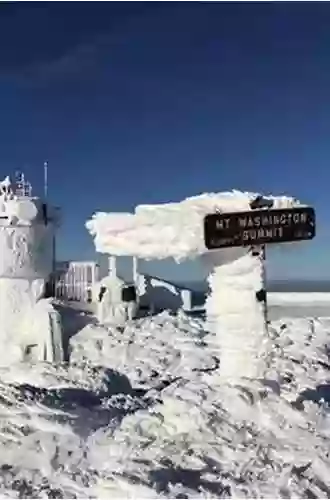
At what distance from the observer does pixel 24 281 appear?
4598 mm

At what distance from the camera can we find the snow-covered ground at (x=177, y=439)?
257 centimetres

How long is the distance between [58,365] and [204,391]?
143 cm

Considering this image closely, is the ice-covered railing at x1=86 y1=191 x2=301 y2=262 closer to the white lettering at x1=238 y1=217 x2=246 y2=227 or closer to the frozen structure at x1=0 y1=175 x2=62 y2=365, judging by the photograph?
the white lettering at x1=238 y1=217 x2=246 y2=227

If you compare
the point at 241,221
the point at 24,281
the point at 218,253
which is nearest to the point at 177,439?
the point at 218,253

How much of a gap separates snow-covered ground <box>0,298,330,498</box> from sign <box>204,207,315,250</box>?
0.54m

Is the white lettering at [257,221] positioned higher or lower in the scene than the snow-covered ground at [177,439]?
higher

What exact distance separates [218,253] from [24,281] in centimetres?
194

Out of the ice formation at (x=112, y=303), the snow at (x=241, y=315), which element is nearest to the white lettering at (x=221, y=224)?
the snow at (x=241, y=315)

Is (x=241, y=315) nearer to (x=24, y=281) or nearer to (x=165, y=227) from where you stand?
(x=165, y=227)

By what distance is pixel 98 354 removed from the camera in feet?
15.1

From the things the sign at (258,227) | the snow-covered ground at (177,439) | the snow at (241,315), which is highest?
the sign at (258,227)

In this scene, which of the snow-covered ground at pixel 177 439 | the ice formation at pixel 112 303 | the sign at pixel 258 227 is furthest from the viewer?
the ice formation at pixel 112 303

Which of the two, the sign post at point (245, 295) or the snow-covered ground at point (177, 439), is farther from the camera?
the sign post at point (245, 295)

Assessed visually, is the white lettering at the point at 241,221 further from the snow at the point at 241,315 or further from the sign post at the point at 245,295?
the snow at the point at 241,315
